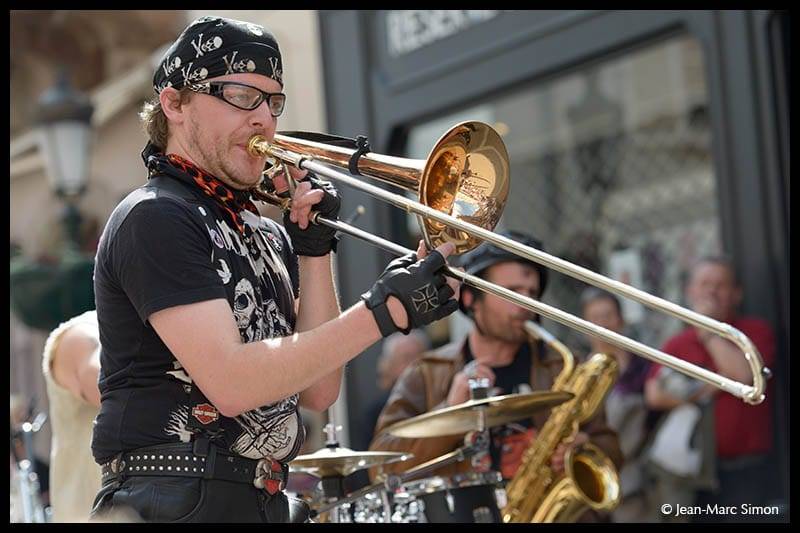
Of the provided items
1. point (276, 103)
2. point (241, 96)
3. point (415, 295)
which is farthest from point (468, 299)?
point (415, 295)

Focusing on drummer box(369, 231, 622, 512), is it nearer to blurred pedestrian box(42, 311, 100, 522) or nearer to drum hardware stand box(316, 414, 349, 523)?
drum hardware stand box(316, 414, 349, 523)

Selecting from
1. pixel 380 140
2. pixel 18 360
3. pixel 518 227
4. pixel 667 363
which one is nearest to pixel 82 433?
pixel 667 363

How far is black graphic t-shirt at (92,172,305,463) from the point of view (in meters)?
2.97

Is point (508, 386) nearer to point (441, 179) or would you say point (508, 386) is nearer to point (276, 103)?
point (441, 179)

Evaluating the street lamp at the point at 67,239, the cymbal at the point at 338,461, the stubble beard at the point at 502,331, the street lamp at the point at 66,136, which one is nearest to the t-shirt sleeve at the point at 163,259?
the cymbal at the point at 338,461

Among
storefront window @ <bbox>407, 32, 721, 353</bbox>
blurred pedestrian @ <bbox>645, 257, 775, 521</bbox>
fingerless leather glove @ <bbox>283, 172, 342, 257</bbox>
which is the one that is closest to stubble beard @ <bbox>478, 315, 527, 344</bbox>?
blurred pedestrian @ <bbox>645, 257, 775, 521</bbox>

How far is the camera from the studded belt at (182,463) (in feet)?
9.92

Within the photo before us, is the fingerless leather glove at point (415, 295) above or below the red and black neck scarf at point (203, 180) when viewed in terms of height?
below

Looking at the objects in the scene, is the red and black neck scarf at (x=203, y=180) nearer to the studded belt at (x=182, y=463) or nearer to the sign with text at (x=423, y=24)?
the studded belt at (x=182, y=463)

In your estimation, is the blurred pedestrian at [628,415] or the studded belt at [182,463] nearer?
the studded belt at [182,463]

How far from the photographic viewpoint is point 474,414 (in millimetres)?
4625

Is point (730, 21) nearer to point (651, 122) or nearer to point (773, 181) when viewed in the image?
point (773, 181)

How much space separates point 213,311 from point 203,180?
1.32ft

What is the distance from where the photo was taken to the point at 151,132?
3402 millimetres
